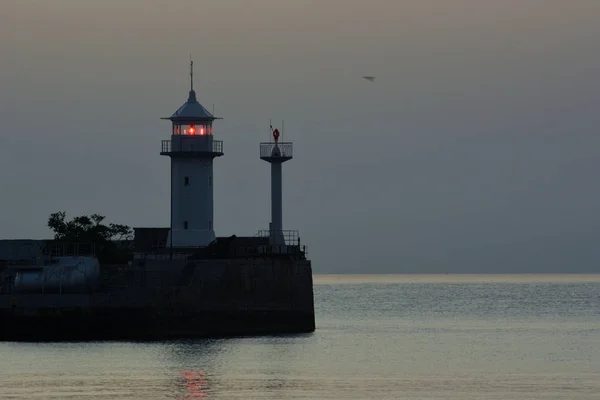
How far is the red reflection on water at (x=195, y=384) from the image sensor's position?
149 feet

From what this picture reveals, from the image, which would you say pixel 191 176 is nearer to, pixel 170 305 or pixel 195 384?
pixel 170 305

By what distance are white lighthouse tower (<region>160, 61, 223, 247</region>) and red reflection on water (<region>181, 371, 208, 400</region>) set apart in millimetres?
16771

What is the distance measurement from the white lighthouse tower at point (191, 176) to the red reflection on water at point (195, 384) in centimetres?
1677

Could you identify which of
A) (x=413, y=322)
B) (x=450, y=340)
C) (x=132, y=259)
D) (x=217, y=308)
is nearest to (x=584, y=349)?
(x=450, y=340)

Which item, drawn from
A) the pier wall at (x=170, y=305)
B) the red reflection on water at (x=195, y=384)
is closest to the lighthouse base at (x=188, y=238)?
the pier wall at (x=170, y=305)

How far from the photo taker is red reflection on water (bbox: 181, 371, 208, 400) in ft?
149

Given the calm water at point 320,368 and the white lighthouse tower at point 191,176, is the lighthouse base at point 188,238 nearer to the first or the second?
the white lighthouse tower at point 191,176

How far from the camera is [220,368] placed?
173ft

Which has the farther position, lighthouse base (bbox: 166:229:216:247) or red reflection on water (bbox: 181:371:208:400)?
lighthouse base (bbox: 166:229:216:247)

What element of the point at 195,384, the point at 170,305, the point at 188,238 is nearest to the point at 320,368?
the point at 195,384

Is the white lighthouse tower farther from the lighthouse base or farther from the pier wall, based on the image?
the pier wall

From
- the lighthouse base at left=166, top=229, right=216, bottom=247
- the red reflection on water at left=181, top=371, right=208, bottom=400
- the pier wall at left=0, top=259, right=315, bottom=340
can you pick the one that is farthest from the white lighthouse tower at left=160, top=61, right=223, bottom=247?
the red reflection on water at left=181, top=371, right=208, bottom=400

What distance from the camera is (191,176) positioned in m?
67.9

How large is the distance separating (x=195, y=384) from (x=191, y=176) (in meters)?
21.0
